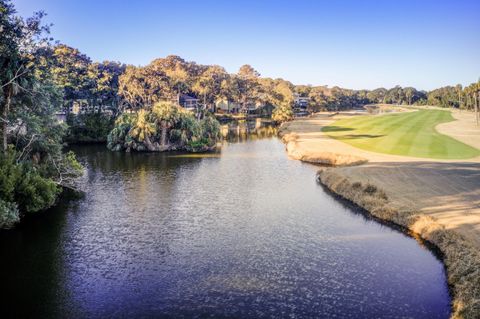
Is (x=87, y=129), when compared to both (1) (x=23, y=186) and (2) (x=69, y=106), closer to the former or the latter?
(2) (x=69, y=106)

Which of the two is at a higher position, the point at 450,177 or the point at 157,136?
the point at 157,136

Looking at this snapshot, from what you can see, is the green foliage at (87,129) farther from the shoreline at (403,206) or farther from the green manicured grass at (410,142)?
the green manicured grass at (410,142)

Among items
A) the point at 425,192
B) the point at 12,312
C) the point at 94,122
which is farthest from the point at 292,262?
the point at 94,122

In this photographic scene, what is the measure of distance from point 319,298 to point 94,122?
83754 mm

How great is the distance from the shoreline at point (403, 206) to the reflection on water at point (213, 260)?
1200mm

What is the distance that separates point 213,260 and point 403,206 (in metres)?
19.3

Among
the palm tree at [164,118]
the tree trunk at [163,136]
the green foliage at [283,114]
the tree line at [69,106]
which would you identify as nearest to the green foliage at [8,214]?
the tree line at [69,106]

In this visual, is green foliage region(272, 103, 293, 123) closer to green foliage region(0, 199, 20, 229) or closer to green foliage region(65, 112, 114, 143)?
green foliage region(65, 112, 114, 143)

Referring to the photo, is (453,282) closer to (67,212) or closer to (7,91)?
(67,212)

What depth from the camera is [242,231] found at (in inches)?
1367

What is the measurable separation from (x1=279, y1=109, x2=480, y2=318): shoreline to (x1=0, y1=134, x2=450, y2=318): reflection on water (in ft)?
3.94

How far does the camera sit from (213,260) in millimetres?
28594

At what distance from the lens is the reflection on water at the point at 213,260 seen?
74.4ft

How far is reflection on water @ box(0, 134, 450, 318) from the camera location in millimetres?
22688
